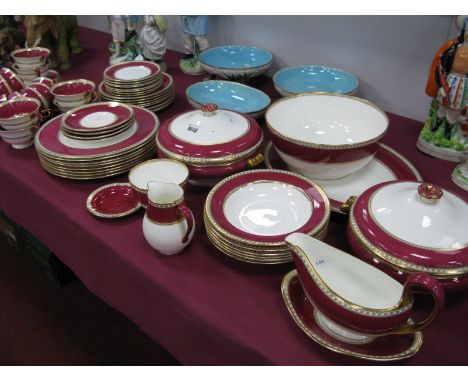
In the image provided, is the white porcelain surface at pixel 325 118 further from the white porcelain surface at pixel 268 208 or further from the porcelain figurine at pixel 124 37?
the porcelain figurine at pixel 124 37

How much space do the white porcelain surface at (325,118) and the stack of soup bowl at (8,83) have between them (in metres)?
0.83

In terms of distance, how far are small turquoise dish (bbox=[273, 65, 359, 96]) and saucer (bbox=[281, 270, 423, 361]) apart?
0.74 m

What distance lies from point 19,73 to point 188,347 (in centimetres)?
110

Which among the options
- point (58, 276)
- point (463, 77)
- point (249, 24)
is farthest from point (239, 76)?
point (58, 276)

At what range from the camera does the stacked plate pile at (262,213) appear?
0.70m

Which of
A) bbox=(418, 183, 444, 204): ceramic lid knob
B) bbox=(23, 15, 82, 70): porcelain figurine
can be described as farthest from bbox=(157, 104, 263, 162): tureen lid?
bbox=(23, 15, 82, 70): porcelain figurine

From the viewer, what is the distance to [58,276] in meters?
1.43

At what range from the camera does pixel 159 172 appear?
34.8 inches

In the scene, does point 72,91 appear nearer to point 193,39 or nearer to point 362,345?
point 193,39

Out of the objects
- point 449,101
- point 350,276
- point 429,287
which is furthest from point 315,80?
point 429,287

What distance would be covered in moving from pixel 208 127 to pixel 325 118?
32 cm

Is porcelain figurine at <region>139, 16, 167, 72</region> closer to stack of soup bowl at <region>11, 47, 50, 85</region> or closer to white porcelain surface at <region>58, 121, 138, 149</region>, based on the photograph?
stack of soup bowl at <region>11, 47, 50, 85</region>

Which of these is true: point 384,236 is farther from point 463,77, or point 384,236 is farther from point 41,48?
point 41,48

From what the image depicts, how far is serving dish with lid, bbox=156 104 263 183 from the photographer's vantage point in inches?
34.1
